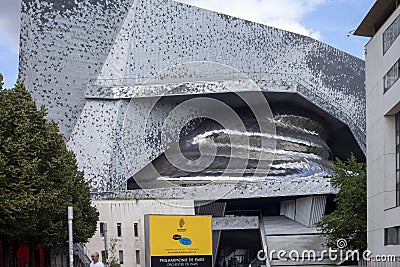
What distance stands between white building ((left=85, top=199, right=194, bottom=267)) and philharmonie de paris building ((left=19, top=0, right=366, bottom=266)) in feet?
0.25

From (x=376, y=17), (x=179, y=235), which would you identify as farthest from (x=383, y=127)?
(x=179, y=235)

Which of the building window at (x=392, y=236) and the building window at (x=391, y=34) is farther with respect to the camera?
the building window at (x=391, y=34)

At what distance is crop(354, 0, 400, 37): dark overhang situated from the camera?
2947 centimetres

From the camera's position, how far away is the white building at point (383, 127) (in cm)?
2780

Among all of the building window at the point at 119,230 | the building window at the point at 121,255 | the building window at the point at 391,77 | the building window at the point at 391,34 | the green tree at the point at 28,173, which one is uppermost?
the building window at the point at 391,34

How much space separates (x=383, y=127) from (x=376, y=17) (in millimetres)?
5220

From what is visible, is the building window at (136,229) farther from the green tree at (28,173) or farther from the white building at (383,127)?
the white building at (383,127)

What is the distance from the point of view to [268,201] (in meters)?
53.0

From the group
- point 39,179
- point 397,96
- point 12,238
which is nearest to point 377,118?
point 397,96

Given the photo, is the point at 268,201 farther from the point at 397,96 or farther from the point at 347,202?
the point at 397,96

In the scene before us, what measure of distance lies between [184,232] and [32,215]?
1110 centimetres

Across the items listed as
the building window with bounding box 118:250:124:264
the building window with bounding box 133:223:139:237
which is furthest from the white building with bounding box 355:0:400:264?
the building window with bounding box 118:250:124:264

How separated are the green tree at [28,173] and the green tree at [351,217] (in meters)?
16.8

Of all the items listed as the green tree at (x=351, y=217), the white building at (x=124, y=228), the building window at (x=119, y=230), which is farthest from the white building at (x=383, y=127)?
the building window at (x=119, y=230)
